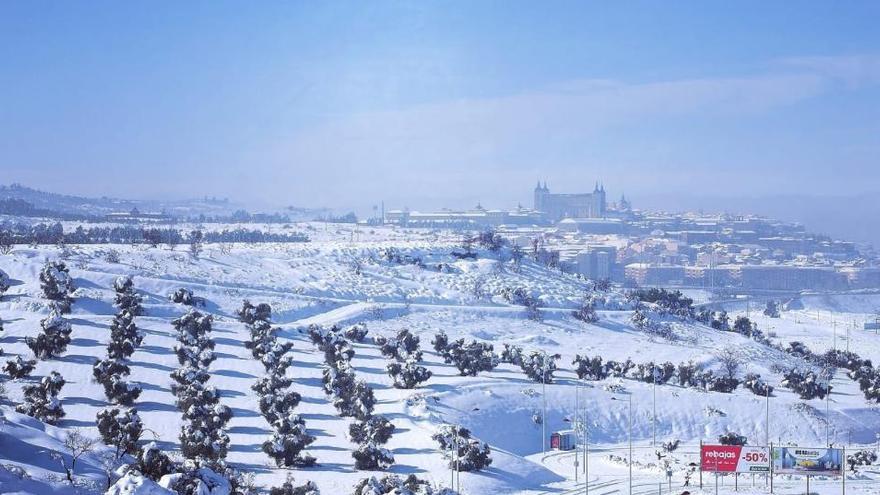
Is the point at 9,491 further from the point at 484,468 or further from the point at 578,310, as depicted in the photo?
the point at 578,310

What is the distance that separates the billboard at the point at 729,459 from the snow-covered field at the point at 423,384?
318cm

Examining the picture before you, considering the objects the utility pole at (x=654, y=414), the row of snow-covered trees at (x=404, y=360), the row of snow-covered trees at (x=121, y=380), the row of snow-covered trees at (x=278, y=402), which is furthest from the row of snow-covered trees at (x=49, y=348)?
the utility pole at (x=654, y=414)

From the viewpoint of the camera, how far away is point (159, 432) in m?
47.0

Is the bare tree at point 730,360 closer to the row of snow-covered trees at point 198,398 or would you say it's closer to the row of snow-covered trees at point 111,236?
the row of snow-covered trees at point 198,398

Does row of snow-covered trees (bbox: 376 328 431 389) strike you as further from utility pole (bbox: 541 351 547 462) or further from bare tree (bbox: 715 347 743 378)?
bare tree (bbox: 715 347 743 378)

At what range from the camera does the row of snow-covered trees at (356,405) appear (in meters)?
45.3

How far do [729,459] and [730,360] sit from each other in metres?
43.4

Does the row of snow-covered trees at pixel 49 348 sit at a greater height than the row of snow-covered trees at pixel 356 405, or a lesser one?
greater

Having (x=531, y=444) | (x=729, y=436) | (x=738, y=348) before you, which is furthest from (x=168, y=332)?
(x=738, y=348)

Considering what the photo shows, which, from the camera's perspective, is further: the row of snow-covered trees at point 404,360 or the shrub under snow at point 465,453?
the row of snow-covered trees at point 404,360

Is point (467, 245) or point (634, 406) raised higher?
point (467, 245)

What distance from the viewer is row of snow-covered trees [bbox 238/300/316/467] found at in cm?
4459

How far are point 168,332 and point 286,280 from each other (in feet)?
115

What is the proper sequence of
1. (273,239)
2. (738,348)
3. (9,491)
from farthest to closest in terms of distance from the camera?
(273,239), (738,348), (9,491)
